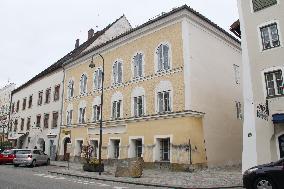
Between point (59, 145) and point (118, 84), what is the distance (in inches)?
474

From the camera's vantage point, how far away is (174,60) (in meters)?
21.9

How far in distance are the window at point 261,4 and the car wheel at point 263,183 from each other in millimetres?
11062

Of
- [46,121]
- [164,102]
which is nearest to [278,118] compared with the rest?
[164,102]

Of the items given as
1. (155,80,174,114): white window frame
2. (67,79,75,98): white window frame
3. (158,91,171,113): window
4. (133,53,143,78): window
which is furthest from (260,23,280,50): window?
(67,79,75,98): white window frame

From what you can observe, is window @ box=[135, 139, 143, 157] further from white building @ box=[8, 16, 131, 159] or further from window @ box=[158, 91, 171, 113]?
white building @ box=[8, 16, 131, 159]

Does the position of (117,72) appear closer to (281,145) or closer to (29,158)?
(29,158)

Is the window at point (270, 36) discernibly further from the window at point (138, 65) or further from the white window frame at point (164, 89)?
the window at point (138, 65)

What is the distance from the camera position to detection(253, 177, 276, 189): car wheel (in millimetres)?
10060

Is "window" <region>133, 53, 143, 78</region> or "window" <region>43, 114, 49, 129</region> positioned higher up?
"window" <region>133, 53, 143, 78</region>

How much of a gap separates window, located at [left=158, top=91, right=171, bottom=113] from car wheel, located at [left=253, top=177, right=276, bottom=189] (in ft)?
37.9

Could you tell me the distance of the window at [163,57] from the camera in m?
22.7

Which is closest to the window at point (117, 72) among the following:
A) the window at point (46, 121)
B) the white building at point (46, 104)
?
the white building at point (46, 104)

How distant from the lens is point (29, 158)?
88.0ft

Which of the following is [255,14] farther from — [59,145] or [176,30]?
[59,145]
